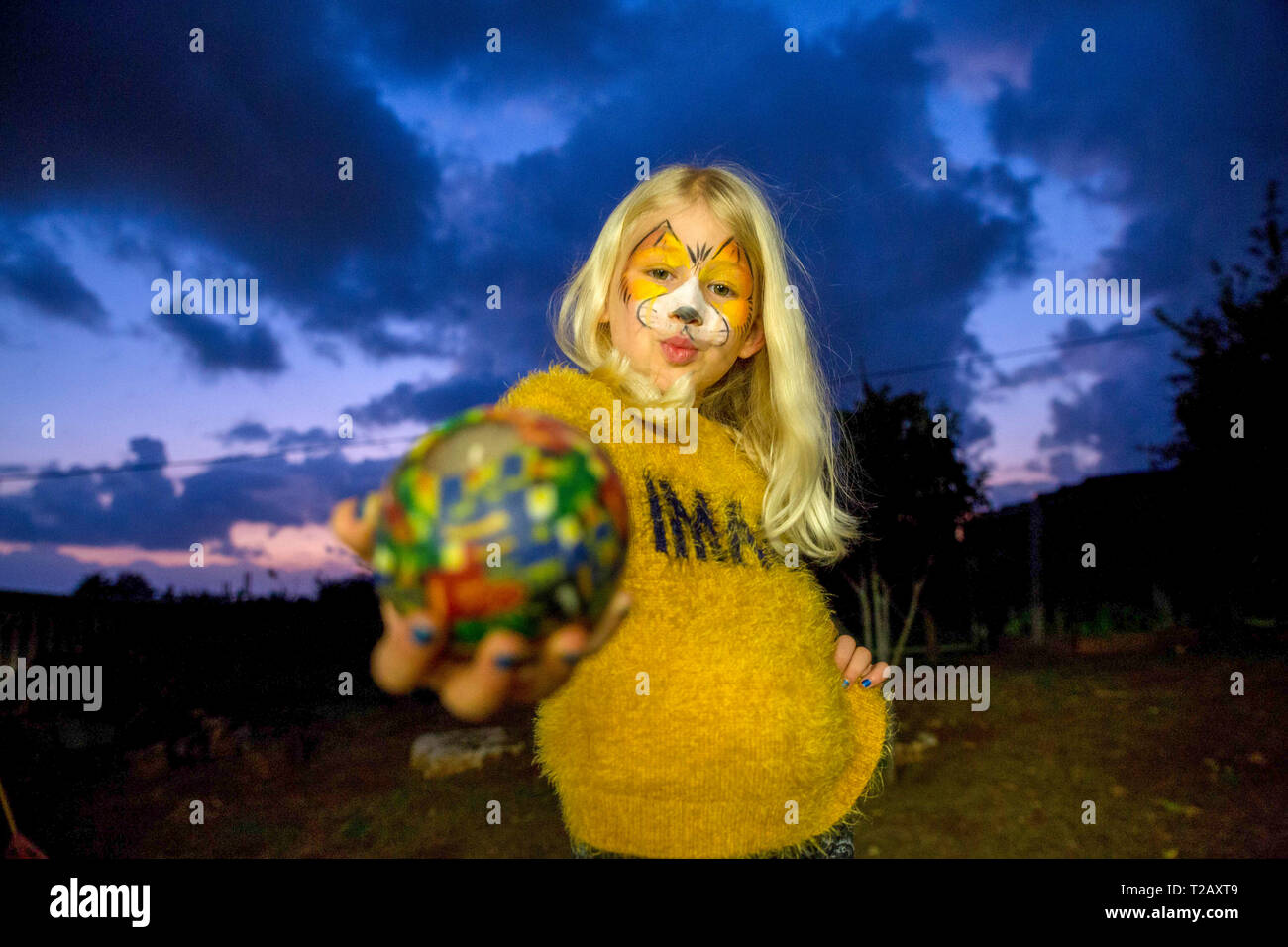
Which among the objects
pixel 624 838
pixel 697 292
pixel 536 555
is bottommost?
pixel 624 838

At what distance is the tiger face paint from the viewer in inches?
75.0

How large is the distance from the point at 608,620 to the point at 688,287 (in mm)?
1026

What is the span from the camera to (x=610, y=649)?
1.57 metres

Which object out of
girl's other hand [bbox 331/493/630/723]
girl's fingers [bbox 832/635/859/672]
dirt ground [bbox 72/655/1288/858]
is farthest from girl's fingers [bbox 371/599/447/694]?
dirt ground [bbox 72/655/1288/858]

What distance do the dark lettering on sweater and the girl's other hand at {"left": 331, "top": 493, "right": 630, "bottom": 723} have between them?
47 centimetres

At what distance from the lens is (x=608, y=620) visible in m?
1.18

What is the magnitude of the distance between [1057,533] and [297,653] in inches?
369

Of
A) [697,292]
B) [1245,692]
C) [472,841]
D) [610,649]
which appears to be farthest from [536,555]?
[1245,692]

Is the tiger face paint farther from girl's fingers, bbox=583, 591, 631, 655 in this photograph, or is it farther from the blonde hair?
girl's fingers, bbox=583, 591, 631, 655

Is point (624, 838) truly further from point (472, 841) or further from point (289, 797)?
point (289, 797)

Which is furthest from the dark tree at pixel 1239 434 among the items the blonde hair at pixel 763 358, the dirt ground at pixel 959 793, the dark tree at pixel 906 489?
the blonde hair at pixel 763 358

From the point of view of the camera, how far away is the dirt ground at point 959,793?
5.20 m

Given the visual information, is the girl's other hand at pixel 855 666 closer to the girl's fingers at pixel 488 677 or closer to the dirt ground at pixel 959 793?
the girl's fingers at pixel 488 677

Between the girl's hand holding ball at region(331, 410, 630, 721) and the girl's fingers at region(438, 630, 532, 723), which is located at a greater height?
the girl's hand holding ball at region(331, 410, 630, 721)
